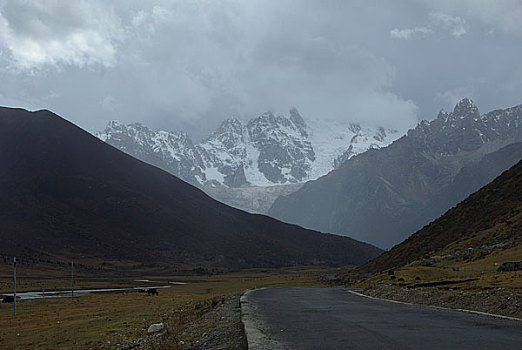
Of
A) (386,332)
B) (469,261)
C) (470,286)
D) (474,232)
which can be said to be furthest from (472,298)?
(474,232)

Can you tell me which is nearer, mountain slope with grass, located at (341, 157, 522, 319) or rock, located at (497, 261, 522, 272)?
mountain slope with grass, located at (341, 157, 522, 319)

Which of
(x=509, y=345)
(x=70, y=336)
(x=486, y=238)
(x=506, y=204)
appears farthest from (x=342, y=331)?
(x=506, y=204)

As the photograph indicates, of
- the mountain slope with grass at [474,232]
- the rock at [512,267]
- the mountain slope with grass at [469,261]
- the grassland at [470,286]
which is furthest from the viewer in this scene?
the mountain slope with grass at [474,232]

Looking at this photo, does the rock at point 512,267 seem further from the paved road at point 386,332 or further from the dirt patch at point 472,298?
the paved road at point 386,332

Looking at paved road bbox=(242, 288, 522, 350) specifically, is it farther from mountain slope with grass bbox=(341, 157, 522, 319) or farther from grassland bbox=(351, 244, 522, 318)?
mountain slope with grass bbox=(341, 157, 522, 319)

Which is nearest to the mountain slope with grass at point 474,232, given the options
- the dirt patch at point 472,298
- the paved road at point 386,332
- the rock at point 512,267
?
the rock at point 512,267

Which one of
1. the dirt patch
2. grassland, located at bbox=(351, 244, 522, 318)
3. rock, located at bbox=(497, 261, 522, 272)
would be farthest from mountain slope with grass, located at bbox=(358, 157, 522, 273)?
the dirt patch

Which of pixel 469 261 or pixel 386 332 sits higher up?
pixel 469 261

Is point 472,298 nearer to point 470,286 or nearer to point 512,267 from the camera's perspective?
point 470,286

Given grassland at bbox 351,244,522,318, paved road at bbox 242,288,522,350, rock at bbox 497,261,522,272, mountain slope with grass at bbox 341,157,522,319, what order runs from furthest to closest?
1. rock at bbox 497,261,522,272
2. mountain slope with grass at bbox 341,157,522,319
3. grassland at bbox 351,244,522,318
4. paved road at bbox 242,288,522,350

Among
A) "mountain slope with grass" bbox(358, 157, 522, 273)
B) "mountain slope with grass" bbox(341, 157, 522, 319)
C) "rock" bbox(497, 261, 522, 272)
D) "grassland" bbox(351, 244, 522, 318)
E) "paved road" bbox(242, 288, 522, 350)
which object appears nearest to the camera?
"paved road" bbox(242, 288, 522, 350)

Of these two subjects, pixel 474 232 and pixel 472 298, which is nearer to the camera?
pixel 472 298

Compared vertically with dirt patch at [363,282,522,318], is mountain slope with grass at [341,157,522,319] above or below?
above

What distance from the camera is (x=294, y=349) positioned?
1407cm
